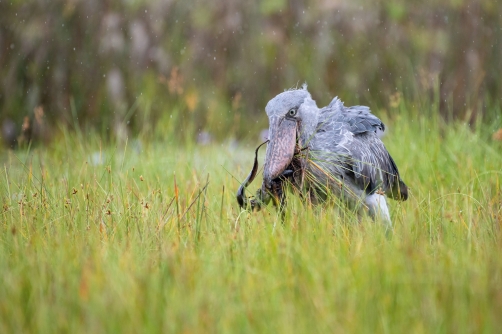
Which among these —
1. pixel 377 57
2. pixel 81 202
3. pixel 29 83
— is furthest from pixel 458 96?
pixel 81 202

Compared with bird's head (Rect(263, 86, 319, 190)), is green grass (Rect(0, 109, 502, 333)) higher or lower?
lower

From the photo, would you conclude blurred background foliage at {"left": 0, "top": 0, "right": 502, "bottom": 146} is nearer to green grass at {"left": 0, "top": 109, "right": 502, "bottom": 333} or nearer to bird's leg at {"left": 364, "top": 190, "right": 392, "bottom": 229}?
bird's leg at {"left": 364, "top": 190, "right": 392, "bottom": 229}

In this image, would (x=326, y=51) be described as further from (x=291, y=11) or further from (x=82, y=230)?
(x=82, y=230)

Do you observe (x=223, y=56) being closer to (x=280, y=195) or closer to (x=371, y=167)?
(x=371, y=167)

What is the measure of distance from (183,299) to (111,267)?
32 centimetres

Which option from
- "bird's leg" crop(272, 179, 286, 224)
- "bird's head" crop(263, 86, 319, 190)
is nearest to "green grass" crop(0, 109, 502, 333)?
"bird's leg" crop(272, 179, 286, 224)

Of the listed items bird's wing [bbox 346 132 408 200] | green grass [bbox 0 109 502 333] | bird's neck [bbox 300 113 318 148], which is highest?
bird's neck [bbox 300 113 318 148]

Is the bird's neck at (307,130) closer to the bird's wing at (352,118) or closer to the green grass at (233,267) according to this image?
the bird's wing at (352,118)

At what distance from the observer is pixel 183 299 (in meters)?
1.98

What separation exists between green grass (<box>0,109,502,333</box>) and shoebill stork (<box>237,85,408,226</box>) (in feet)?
0.30

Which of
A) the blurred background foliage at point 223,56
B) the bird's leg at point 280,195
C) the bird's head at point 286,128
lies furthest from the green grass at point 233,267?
the blurred background foliage at point 223,56

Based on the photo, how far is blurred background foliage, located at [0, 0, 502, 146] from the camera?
686 centimetres

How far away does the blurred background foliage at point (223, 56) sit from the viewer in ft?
22.5

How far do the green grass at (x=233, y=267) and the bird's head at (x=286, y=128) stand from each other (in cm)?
20
